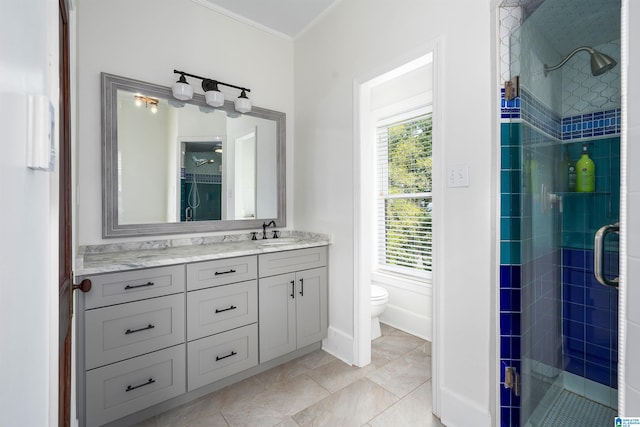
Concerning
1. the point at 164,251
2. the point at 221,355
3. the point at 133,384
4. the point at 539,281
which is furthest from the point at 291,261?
the point at 539,281

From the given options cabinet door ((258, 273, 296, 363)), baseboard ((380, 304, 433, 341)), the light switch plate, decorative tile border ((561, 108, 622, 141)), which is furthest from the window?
decorative tile border ((561, 108, 622, 141))

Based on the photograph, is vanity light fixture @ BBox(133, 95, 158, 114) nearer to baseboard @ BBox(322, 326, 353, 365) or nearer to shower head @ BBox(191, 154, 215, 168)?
shower head @ BBox(191, 154, 215, 168)

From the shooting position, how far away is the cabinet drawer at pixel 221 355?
6.09ft

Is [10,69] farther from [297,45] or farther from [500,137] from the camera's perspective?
[297,45]

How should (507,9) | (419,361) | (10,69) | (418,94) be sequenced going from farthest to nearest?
(418,94) < (419,361) < (507,9) < (10,69)

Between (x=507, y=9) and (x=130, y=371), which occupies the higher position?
(x=507, y=9)

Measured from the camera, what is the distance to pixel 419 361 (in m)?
2.37

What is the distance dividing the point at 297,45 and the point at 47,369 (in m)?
3.00

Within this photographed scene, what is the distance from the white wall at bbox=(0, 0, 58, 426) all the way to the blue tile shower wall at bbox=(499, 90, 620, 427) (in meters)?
1.48

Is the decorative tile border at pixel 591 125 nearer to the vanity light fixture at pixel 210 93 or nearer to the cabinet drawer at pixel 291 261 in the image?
the cabinet drawer at pixel 291 261

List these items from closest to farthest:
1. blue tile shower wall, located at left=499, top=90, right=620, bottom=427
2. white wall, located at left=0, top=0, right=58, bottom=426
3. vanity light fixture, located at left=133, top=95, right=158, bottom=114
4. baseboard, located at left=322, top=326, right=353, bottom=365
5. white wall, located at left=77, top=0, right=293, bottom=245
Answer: white wall, located at left=0, top=0, right=58, bottom=426, blue tile shower wall, located at left=499, top=90, right=620, bottom=427, white wall, located at left=77, top=0, right=293, bottom=245, vanity light fixture, located at left=133, top=95, right=158, bottom=114, baseboard, located at left=322, top=326, right=353, bottom=365

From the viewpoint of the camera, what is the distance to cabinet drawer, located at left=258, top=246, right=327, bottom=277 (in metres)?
2.17

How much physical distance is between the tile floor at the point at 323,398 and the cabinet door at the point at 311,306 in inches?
7.3

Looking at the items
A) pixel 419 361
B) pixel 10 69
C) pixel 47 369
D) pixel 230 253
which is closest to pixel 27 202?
pixel 10 69
